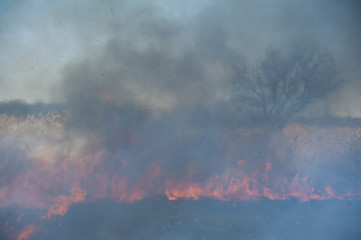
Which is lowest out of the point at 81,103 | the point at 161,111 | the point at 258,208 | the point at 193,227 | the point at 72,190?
the point at 258,208

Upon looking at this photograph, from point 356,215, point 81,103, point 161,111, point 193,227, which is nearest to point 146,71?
point 161,111

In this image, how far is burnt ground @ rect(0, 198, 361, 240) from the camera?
6.97 metres

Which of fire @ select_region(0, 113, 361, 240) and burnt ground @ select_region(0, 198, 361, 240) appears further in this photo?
fire @ select_region(0, 113, 361, 240)

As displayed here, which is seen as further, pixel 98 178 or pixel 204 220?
pixel 98 178

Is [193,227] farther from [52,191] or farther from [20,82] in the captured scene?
[20,82]

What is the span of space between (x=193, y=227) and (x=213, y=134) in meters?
4.58

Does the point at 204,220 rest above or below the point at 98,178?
below

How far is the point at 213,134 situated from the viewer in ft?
35.3

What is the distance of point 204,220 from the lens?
24.8ft

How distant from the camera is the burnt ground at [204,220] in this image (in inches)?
274

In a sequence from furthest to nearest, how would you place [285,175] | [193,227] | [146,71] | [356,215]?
[146,71], [285,175], [356,215], [193,227]

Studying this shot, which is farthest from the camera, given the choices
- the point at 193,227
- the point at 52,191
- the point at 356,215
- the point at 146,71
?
the point at 146,71

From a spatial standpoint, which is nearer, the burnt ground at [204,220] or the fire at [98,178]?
the burnt ground at [204,220]

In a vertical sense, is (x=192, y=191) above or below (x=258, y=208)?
above
